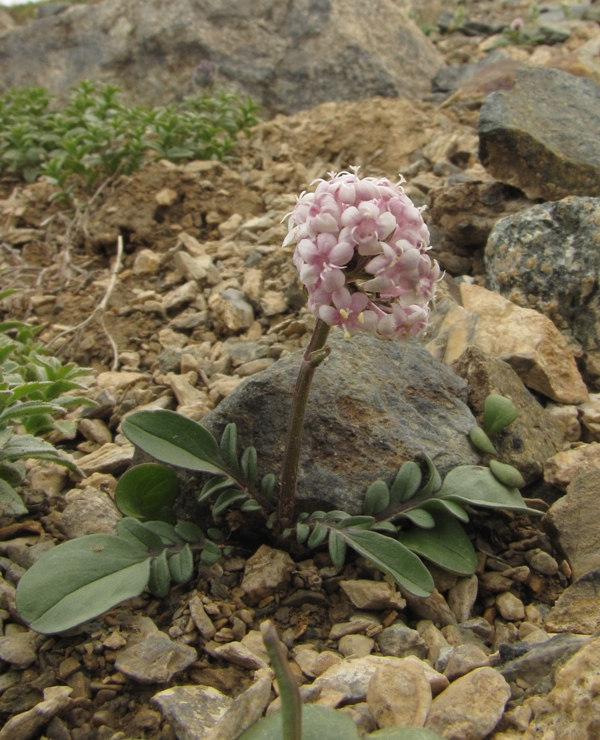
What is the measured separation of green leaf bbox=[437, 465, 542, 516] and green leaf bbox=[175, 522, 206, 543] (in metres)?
0.78

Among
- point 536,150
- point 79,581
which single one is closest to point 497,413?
point 79,581

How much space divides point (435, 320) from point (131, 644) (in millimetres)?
1928

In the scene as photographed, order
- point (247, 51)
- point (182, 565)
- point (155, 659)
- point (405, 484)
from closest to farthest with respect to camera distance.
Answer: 1. point (155, 659)
2. point (182, 565)
3. point (405, 484)
4. point (247, 51)

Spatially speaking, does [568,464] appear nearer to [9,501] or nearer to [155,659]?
[155,659]

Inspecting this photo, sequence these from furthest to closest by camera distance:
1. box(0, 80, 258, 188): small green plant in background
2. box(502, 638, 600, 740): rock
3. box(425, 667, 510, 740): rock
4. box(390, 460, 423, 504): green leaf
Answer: box(0, 80, 258, 188): small green plant in background
box(390, 460, 423, 504): green leaf
box(425, 667, 510, 740): rock
box(502, 638, 600, 740): rock

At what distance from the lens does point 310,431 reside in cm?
258

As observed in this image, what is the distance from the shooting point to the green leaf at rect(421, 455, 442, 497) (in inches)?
95.7

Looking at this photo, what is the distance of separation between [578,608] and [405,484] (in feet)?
2.04

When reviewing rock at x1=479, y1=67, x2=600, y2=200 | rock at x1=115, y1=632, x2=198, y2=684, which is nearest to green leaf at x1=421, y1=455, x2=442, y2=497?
rock at x1=115, y1=632, x2=198, y2=684

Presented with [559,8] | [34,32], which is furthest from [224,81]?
[559,8]

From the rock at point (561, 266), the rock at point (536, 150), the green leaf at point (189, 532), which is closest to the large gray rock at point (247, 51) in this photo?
the rock at point (536, 150)

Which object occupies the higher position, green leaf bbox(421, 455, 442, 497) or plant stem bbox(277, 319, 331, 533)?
plant stem bbox(277, 319, 331, 533)

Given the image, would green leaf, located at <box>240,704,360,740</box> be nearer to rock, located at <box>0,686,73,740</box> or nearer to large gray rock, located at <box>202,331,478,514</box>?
rock, located at <box>0,686,73,740</box>

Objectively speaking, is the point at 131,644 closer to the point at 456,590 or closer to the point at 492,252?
the point at 456,590
